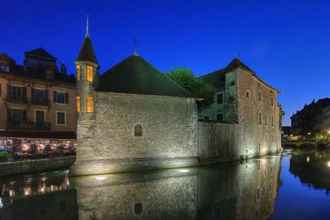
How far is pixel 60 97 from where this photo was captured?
27891 millimetres

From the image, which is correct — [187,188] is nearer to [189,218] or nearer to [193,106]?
[189,218]

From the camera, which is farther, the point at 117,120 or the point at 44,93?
the point at 44,93

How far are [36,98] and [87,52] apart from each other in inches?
454

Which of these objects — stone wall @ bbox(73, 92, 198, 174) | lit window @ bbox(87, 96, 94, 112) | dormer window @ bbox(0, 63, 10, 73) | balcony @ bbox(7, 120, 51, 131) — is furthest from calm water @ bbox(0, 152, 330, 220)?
dormer window @ bbox(0, 63, 10, 73)

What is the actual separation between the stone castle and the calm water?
212cm

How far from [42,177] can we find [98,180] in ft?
15.2

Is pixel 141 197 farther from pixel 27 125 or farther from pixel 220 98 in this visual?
pixel 220 98

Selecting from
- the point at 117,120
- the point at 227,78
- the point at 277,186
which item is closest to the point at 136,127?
the point at 117,120

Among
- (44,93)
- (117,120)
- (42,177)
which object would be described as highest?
(44,93)

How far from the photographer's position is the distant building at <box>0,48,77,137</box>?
2436 centimetres

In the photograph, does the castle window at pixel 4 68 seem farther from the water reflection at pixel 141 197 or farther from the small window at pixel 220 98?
the small window at pixel 220 98

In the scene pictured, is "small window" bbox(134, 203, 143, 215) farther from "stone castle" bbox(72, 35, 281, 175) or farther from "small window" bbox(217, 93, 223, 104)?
"small window" bbox(217, 93, 223, 104)

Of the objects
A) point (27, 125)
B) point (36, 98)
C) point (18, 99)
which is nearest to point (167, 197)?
point (27, 125)

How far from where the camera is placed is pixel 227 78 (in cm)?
2762
